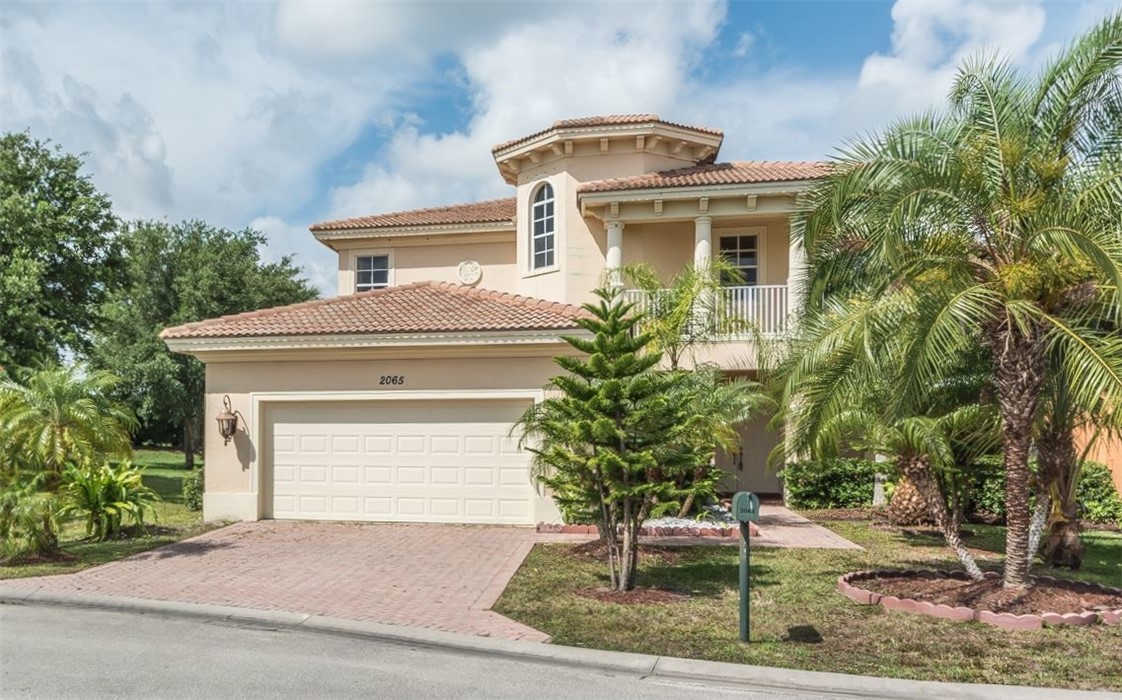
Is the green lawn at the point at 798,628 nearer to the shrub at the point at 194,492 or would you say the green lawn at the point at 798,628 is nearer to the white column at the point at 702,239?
the white column at the point at 702,239

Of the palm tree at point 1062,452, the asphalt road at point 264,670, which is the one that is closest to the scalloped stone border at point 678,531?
the palm tree at point 1062,452

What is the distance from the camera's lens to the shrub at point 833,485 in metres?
18.0

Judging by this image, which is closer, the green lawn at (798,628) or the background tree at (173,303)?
the green lawn at (798,628)

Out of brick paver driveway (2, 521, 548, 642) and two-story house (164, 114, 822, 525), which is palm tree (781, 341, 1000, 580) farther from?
two-story house (164, 114, 822, 525)

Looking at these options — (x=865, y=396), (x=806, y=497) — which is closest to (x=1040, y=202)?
(x=865, y=396)

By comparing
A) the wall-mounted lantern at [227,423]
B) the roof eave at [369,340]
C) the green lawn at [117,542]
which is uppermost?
the roof eave at [369,340]

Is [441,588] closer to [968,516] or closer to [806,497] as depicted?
[806,497]

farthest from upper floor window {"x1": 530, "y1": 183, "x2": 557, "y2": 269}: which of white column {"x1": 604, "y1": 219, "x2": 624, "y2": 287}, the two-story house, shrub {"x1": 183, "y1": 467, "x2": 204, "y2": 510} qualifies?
shrub {"x1": 183, "y1": 467, "x2": 204, "y2": 510}

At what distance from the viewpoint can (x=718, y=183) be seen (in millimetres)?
18375

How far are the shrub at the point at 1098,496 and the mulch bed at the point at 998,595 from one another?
8605mm

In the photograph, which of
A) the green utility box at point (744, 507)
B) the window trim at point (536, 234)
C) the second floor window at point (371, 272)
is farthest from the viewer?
the second floor window at point (371, 272)

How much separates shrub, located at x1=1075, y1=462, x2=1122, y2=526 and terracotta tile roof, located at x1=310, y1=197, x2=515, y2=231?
47.2 ft

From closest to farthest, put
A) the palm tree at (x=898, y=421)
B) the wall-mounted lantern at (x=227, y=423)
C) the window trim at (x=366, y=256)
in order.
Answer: the palm tree at (x=898, y=421), the wall-mounted lantern at (x=227, y=423), the window trim at (x=366, y=256)

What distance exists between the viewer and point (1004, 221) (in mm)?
8719
